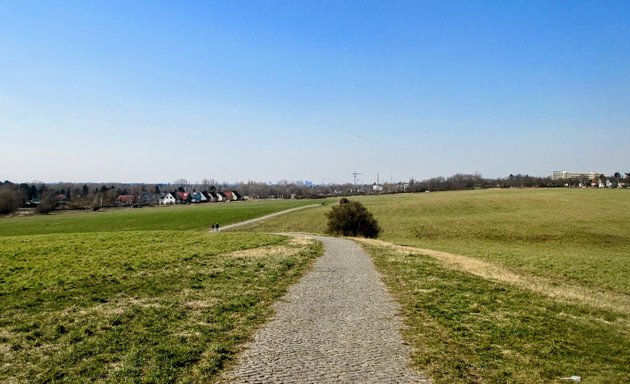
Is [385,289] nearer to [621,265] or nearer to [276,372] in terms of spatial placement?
[276,372]

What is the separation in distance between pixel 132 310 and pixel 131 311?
0.34ft

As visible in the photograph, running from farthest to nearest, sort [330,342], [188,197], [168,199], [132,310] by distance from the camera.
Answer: [188,197], [168,199], [132,310], [330,342]

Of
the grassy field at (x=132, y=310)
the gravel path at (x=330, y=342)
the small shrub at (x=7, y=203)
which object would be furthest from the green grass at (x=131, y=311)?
the small shrub at (x=7, y=203)

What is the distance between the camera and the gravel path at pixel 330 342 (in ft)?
20.0

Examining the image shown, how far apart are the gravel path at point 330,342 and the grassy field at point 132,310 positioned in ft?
1.75

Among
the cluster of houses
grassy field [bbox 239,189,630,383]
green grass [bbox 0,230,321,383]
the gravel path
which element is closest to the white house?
the cluster of houses

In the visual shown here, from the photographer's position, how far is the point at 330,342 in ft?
25.1

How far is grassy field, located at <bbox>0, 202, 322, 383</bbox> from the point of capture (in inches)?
253

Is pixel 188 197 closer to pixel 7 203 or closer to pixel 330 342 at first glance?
pixel 7 203

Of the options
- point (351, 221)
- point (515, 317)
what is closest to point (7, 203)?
point (351, 221)

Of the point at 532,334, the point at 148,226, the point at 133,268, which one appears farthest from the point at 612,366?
the point at 148,226

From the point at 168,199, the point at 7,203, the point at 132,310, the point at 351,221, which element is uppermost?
the point at 7,203

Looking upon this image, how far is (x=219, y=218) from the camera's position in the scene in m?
66.7

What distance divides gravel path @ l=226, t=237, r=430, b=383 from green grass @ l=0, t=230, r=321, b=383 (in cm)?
52
